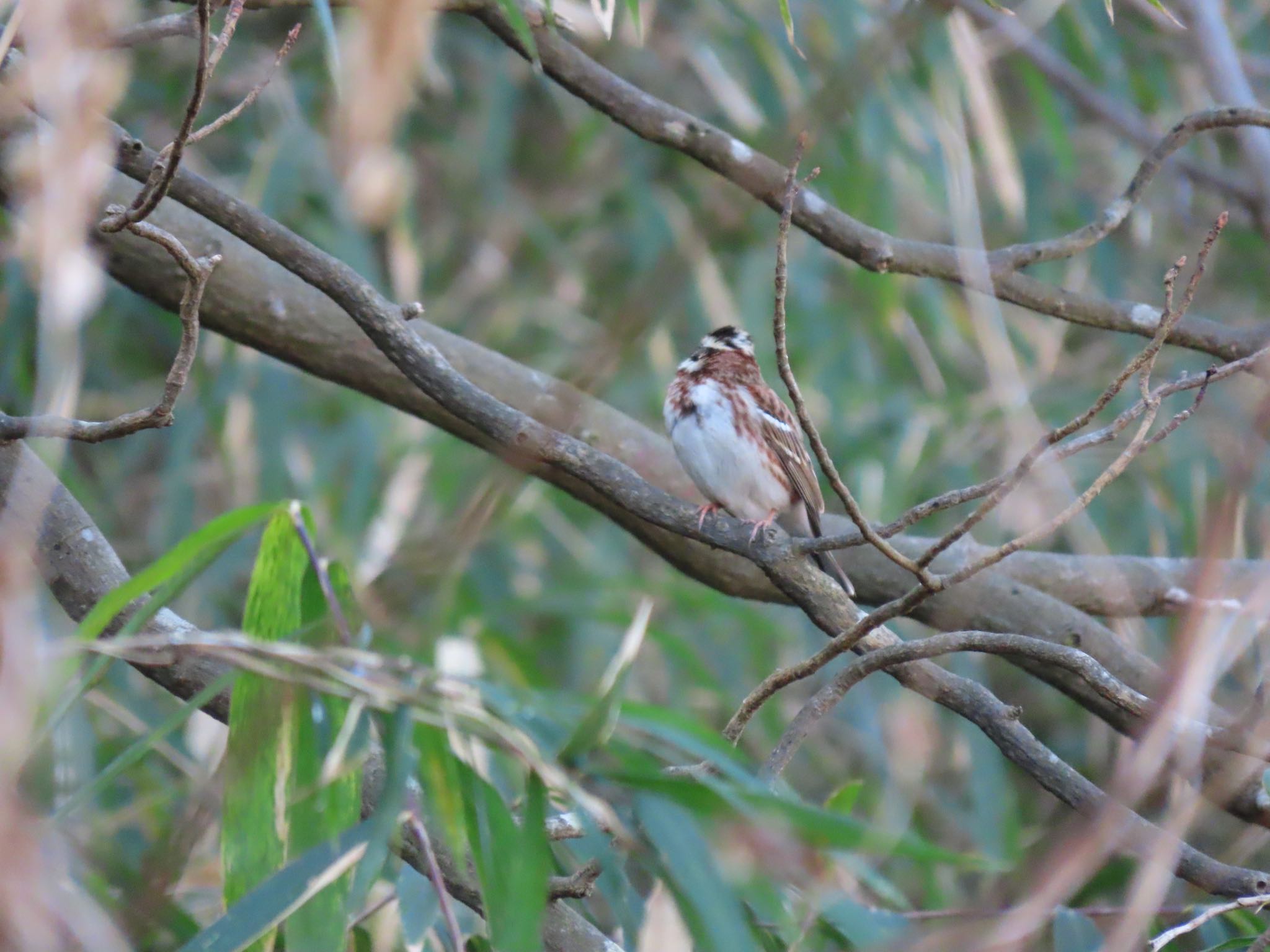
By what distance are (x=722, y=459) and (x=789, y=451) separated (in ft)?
0.91

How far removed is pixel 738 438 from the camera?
12.2 feet

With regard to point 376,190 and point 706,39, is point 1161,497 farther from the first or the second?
point 376,190

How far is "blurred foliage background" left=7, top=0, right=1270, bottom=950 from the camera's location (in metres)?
3.89

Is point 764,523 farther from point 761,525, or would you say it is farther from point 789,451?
point 789,451

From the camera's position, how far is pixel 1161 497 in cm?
493

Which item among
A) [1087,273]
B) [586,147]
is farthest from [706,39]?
[1087,273]

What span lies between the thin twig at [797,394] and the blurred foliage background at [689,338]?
109 cm

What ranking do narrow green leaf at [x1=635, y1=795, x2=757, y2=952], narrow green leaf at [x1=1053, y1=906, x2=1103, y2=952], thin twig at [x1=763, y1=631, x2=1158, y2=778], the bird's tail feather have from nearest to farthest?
narrow green leaf at [x1=635, y1=795, x2=757, y2=952], thin twig at [x1=763, y1=631, x2=1158, y2=778], narrow green leaf at [x1=1053, y1=906, x2=1103, y2=952], the bird's tail feather

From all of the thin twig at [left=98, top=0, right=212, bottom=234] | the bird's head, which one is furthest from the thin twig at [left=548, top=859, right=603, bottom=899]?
the bird's head

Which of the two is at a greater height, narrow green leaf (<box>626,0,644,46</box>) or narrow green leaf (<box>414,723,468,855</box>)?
narrow green leaf (<box>626,0,644,46</box>)

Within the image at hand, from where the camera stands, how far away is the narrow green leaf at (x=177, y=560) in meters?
1.45

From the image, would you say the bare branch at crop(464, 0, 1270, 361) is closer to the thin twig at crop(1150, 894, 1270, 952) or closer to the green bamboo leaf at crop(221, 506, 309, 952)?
the thin twig at crop(1150, 894, 1270, 952)

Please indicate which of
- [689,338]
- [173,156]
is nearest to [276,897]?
[173,156]

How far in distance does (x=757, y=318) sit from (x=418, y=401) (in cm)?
268
